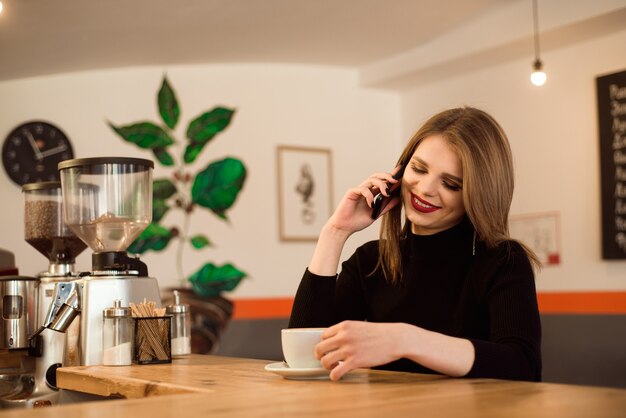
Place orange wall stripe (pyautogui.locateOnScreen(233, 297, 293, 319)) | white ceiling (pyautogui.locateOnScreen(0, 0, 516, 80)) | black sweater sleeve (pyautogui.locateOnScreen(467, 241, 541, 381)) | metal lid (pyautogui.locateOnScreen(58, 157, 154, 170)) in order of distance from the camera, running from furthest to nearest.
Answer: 1. orange wall stripe (pyautogui.locateOnScreen(233, 297, 293, 319))
2. white ceiling (pyautogui.locateOnScreen(0, 0, 516, 80))
3. metal lid (pyautogui.locateOnScreen(58, 157, 154, 170))
4. black sweater sleeve (pyautogui.locateOnScreen(467, 241, 541, 381))

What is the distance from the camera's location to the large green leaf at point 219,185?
5445mm

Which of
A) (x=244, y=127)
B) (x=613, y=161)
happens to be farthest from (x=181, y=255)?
(x=613, y=161)

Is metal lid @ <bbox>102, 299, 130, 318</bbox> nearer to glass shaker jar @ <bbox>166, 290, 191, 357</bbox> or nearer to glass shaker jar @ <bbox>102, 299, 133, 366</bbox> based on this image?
glass shaker jar @ <bbox>102, 299, 133, 366</bbox>

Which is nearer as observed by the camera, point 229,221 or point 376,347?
point 376,347

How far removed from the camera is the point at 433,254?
1.94 metres

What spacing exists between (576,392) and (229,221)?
174 inches

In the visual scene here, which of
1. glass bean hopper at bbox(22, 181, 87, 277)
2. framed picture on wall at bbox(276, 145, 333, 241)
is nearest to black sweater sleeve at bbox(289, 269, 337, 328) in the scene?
glass bean hopper at bbox(22, 181, 87, 277)

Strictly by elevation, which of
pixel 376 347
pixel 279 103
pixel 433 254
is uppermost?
pixel 279 103

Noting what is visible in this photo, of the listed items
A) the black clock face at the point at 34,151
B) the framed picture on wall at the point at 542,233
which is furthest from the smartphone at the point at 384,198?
the black clock face at the point at 34,151

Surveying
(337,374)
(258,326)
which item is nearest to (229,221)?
(258,326)

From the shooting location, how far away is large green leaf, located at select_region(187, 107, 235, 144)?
17.9ft

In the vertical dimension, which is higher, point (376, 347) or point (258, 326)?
point (376, 347)

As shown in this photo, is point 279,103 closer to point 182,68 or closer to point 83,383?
point 182,68

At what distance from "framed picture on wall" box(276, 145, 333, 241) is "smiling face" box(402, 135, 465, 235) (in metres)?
3.71
